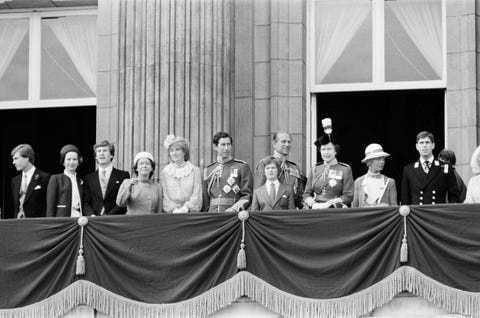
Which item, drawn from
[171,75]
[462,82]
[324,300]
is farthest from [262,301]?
[462,82]

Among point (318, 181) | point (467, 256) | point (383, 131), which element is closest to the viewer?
point (467, 256)

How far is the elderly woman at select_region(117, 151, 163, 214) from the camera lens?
26109 millimetres

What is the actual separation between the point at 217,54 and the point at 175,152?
2.72 meters

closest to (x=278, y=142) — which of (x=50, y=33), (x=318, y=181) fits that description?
(x=318, y=181)

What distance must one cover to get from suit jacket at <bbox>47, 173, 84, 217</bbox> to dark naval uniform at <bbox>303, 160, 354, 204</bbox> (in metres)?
3.37

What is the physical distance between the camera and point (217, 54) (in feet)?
93.5

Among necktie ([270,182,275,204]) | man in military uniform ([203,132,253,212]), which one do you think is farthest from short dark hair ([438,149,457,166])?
man in military uniform ([203,132,253,212])

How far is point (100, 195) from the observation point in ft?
87.0

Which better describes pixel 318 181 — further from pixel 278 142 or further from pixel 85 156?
pixel 85 156

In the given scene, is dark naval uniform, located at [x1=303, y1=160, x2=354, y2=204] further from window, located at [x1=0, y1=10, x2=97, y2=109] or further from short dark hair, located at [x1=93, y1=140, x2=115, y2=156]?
window, located at [x1=0, y1=10, x2=97, y2=109]

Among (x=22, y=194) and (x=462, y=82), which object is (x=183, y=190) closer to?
(x=22, y=194)

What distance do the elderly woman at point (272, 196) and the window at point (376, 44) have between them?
3925 mm

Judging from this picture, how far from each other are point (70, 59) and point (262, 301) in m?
7.31

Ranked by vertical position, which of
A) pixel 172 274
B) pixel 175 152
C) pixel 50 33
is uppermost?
pixel 50 33
